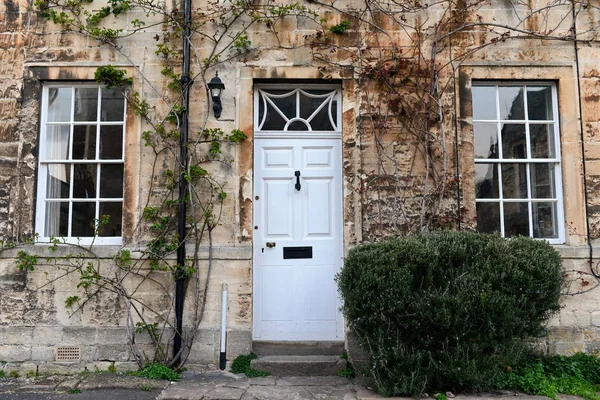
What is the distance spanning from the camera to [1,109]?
20.2 feet

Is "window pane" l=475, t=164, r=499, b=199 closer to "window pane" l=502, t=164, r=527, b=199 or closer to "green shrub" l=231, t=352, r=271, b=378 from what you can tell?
"window pane" l=502, t=164, r=527, b=199

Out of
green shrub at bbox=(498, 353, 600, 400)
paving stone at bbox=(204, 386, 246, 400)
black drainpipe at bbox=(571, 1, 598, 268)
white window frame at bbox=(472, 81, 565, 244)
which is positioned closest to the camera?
paving stone at bbox=(204, 386, 246, 400)

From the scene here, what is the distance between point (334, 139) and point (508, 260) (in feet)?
8.11

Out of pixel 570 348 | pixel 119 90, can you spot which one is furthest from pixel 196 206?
pixel 570 348

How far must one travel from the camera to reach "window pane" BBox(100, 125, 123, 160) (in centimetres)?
623

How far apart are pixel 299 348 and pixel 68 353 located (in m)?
2.57

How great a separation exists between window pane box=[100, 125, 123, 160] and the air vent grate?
2198 mm

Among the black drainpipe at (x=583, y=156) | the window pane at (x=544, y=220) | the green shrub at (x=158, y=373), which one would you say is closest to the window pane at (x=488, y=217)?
the window pane at (x=544, y=220)

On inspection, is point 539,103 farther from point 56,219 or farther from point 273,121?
point 56,219

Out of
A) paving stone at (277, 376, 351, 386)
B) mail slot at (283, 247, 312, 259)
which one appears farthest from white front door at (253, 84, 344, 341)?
paving stone at (277, 376, 351, 386)

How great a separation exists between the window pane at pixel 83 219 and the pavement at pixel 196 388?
161 cm

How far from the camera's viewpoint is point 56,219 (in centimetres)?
619

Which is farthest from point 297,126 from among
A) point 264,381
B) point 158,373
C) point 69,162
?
point 158,373

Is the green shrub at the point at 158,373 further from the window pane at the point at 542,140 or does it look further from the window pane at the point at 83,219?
the window pane at the point at 542,140
